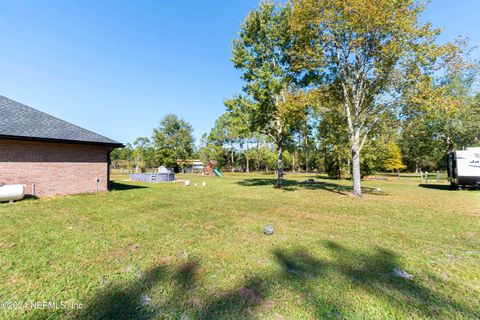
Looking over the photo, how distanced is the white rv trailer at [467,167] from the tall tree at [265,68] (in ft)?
39.9

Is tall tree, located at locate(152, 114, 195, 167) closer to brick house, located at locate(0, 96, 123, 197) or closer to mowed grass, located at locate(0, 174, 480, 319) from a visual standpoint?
brick house, located at locate(0, 96, 123, 197)

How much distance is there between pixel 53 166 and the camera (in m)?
9.62

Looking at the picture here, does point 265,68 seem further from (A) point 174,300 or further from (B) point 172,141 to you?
(B) point 172,141

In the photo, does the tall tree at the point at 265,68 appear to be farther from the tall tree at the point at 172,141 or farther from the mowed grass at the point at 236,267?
the tall tree at the point at 172,141

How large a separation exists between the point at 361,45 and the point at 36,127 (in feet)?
55.6

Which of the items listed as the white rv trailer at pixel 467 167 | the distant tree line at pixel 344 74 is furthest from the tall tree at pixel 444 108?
the white rv trailer at pixel 467 167

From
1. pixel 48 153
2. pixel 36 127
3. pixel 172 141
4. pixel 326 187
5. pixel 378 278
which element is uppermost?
pixel 172 141

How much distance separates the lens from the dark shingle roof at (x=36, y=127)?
8.76 metres

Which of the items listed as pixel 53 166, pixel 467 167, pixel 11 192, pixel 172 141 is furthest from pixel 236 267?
pixel 172 141

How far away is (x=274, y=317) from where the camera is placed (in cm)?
223

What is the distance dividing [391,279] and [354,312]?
3.79ft

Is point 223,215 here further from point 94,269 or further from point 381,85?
point 381,85

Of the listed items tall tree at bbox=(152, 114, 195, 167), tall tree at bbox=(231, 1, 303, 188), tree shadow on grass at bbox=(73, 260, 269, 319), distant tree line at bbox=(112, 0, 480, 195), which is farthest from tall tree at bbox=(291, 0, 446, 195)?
tall tree at bbox=(152, 114, 195, 167)

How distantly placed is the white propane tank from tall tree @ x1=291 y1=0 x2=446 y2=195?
14.9 meters
